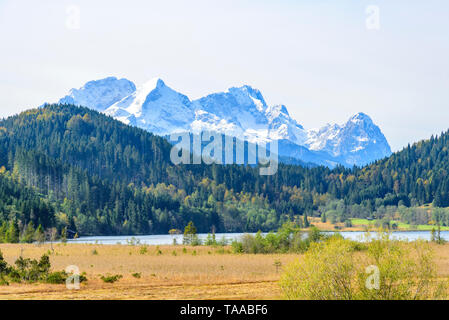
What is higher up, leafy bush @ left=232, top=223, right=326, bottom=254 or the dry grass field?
leafy bush @ left=232, top=223, right=326, bottom=254

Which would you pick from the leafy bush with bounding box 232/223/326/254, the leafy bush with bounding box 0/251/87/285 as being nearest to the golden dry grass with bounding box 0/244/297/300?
the leafy bush with bounding box 0/251/87/285

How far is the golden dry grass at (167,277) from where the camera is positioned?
46969 millimetres

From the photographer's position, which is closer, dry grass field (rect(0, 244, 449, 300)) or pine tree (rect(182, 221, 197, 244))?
dry grass field (rect(0, 244, 449, 300))

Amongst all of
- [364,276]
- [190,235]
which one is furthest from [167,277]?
[190,235]

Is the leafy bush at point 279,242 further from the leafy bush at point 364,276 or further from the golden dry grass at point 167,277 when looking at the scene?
the leafy bush at point 364,276

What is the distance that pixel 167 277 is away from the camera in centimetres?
6147

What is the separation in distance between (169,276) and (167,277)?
763 mm

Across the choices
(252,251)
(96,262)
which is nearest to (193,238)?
(252,251)

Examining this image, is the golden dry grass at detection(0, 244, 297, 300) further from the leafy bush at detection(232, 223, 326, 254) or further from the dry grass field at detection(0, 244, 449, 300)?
the leafy bush at detection(232, 223, 326, 254)

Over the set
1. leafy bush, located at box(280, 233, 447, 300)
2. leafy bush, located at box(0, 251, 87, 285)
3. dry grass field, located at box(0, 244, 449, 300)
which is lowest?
dry grass field, located at box(0, 244, 449, 300)

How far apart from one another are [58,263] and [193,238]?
45564mm

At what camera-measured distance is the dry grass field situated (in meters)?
47.1

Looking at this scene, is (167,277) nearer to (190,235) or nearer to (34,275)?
(34,275)
